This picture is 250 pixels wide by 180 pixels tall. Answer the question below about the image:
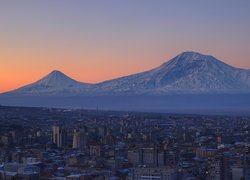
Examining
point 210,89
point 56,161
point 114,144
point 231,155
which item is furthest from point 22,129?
point 210,89

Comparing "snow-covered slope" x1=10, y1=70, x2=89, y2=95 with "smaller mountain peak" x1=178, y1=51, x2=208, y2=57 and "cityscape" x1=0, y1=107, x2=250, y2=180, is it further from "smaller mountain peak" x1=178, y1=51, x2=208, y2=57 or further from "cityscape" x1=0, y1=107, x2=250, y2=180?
"cityscape" x1=0, y1=107, x2=250, y2=180

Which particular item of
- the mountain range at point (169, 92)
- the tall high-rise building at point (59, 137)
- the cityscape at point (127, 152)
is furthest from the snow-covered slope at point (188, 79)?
the tall high-rise building at point (59, 137)

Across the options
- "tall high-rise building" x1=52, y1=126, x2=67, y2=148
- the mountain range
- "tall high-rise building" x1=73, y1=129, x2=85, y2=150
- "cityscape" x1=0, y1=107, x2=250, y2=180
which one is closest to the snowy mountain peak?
the mountain range

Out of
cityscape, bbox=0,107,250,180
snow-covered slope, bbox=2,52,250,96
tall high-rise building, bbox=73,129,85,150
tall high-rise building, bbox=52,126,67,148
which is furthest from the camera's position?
snow-covered slope, bbox=2,52,250,96

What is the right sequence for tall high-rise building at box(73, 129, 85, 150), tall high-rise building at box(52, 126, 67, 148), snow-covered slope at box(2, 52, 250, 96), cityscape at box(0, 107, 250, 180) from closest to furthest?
cityscape at box(0, 107, 250, 180), tall high-rise building at box(73, 129, 85, 150), tall high-rise building at box(52, 126, 67, 148), snow-covered slope at box(2, 52, 250, 96)

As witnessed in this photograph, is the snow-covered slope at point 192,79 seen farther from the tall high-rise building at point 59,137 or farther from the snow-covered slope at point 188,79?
the tall high-rise building at point 59,137

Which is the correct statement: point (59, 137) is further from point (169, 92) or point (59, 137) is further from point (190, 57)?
point (190, 57)

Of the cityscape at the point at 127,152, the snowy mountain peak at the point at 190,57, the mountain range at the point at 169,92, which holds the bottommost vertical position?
the cityscape at the point at 127,152
